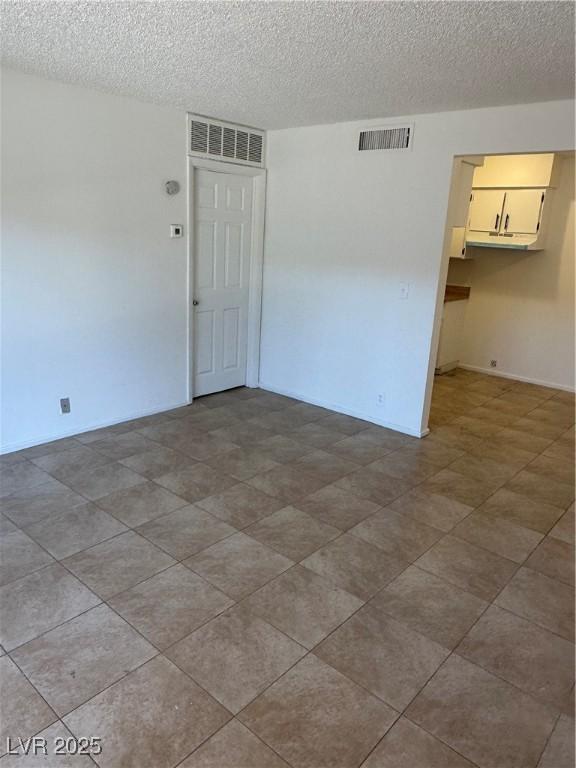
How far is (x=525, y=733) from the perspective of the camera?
5.88ft

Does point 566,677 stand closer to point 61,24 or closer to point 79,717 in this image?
point 79,717

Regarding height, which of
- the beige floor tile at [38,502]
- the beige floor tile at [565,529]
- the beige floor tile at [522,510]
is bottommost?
the beige floor tile at [565,529]

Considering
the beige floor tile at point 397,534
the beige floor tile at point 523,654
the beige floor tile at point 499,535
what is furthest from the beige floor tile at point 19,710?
the beige floor tile at point 499,535

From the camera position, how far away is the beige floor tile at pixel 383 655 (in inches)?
77.0

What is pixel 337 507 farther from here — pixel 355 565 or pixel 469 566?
pixel 469 566

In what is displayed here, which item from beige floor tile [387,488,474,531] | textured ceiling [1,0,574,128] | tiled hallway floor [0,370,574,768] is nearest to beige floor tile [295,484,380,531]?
tiled hallway floor [0,370,574,768]

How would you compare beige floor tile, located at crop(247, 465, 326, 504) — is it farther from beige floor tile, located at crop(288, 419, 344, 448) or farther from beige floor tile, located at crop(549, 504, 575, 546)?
beige floor tile, located at crop(549, 504, 575, 546)

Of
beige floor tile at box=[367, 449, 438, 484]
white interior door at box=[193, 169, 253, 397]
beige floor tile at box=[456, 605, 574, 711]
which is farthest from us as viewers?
white interior door at box=[193, 169, 253, 397]

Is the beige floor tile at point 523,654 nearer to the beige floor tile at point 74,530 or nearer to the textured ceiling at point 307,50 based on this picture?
the beige floor tile at point 74,530

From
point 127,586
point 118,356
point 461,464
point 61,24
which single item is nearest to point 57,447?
point 118,356

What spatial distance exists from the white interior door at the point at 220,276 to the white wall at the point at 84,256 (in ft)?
1.04

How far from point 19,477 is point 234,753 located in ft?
7.83

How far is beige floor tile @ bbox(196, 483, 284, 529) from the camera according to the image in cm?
305

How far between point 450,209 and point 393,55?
151 centimetres
